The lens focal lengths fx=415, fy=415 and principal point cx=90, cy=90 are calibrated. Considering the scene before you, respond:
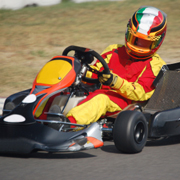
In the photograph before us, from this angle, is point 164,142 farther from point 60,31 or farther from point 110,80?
point 60,31

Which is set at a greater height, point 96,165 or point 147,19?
point 147,19

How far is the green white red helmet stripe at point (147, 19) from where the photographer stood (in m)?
4.34

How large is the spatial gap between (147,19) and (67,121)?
1466mm

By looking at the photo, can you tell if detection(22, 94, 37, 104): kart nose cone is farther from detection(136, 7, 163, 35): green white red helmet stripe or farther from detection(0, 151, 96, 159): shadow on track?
detection(136, 7, 163, 35): green white red helmet stripe

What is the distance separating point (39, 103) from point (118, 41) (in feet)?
19.9

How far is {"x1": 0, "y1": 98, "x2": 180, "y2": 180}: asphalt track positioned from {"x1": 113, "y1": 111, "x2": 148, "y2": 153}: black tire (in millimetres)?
77

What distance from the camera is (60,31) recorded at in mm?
10336

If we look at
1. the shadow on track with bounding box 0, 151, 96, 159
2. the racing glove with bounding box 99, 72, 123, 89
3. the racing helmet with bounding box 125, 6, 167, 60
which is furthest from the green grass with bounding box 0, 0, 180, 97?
the shadow on track with bounding box 0, 151, 96, 159

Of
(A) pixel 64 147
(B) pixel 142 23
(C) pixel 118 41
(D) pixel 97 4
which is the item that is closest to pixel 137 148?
(A) pixel 64 147

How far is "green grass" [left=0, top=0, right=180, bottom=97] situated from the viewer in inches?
336

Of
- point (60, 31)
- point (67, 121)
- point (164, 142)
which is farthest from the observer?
point (60, 31)

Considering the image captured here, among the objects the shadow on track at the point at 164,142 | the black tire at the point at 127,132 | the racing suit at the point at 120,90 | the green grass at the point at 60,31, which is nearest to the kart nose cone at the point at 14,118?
the racing suit at the point at 120,90

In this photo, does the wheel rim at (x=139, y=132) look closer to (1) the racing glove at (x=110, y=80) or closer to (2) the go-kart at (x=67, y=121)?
(2) the go-kart at (x=67, y=121)

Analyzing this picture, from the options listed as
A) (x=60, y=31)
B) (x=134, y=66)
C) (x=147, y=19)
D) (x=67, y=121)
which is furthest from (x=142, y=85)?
(x=60, y=31)
